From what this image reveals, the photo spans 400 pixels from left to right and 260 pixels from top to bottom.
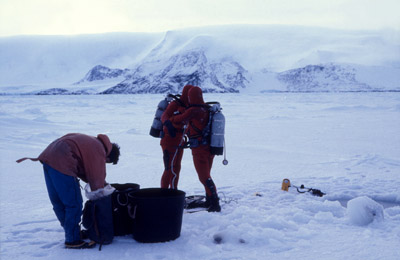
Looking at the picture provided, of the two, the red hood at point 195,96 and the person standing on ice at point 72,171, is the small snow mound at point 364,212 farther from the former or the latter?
the person standing on ice at point 72,171

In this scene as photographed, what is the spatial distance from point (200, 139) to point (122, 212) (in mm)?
1425

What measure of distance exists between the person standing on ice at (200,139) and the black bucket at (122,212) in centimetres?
110

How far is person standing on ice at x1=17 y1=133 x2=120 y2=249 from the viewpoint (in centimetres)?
352

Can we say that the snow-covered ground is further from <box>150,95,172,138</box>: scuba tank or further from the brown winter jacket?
<box>150,95,172,138</box>: scuba tank

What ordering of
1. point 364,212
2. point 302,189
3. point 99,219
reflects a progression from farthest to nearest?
point 302,189
point 364,212
point 99,219

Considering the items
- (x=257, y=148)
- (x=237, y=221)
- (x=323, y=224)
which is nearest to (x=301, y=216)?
(x=323, y=224)

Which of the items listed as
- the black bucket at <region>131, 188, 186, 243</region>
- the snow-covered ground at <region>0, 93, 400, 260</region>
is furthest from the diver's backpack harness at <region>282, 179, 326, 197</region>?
the black bucket at <region>131, 188, 186, 243</region>

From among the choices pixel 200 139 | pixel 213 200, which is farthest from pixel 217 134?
pixel 213 200

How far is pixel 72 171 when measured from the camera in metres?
3.54

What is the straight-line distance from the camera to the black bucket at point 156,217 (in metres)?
3.78

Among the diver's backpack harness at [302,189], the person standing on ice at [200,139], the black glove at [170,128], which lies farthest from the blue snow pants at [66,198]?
the diver's backpack harness at [302,189]

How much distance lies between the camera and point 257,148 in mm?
10984

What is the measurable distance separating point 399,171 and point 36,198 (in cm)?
663

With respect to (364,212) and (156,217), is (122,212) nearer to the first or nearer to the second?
(156,217)
